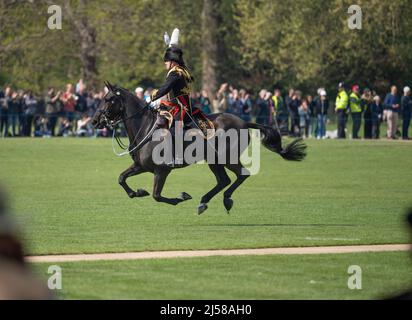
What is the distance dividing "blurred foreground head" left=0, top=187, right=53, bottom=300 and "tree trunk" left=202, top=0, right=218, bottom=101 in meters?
54.3

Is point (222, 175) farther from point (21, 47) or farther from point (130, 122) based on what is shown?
point (21, 47)

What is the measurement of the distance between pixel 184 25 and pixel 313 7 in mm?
9938

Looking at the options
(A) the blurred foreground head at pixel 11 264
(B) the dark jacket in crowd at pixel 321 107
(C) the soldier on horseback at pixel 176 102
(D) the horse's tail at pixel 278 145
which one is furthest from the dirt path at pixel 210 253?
(B) the dark jacket in crowd at pixel 321 107

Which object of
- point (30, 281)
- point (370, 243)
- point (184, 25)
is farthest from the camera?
point (184, 25)

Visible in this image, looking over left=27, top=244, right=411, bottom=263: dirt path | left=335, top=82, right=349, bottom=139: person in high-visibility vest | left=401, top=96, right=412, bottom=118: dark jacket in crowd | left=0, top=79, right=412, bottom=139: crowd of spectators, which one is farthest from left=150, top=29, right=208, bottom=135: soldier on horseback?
left=401, top=96, right=412, bottom=118: dark jacket in crowd

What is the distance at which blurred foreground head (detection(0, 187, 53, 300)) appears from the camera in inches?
106

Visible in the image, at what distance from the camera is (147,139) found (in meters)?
16.6

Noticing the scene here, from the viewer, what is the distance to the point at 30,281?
2.73 m

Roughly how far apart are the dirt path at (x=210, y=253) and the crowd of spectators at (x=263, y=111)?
1091 inches

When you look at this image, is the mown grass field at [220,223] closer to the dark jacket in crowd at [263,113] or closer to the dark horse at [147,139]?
the dark horse at [147,139]

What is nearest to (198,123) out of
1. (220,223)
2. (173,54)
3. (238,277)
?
(173,54)

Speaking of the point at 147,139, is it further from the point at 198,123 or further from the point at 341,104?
the point at 341,104

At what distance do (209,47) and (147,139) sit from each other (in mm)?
41455
